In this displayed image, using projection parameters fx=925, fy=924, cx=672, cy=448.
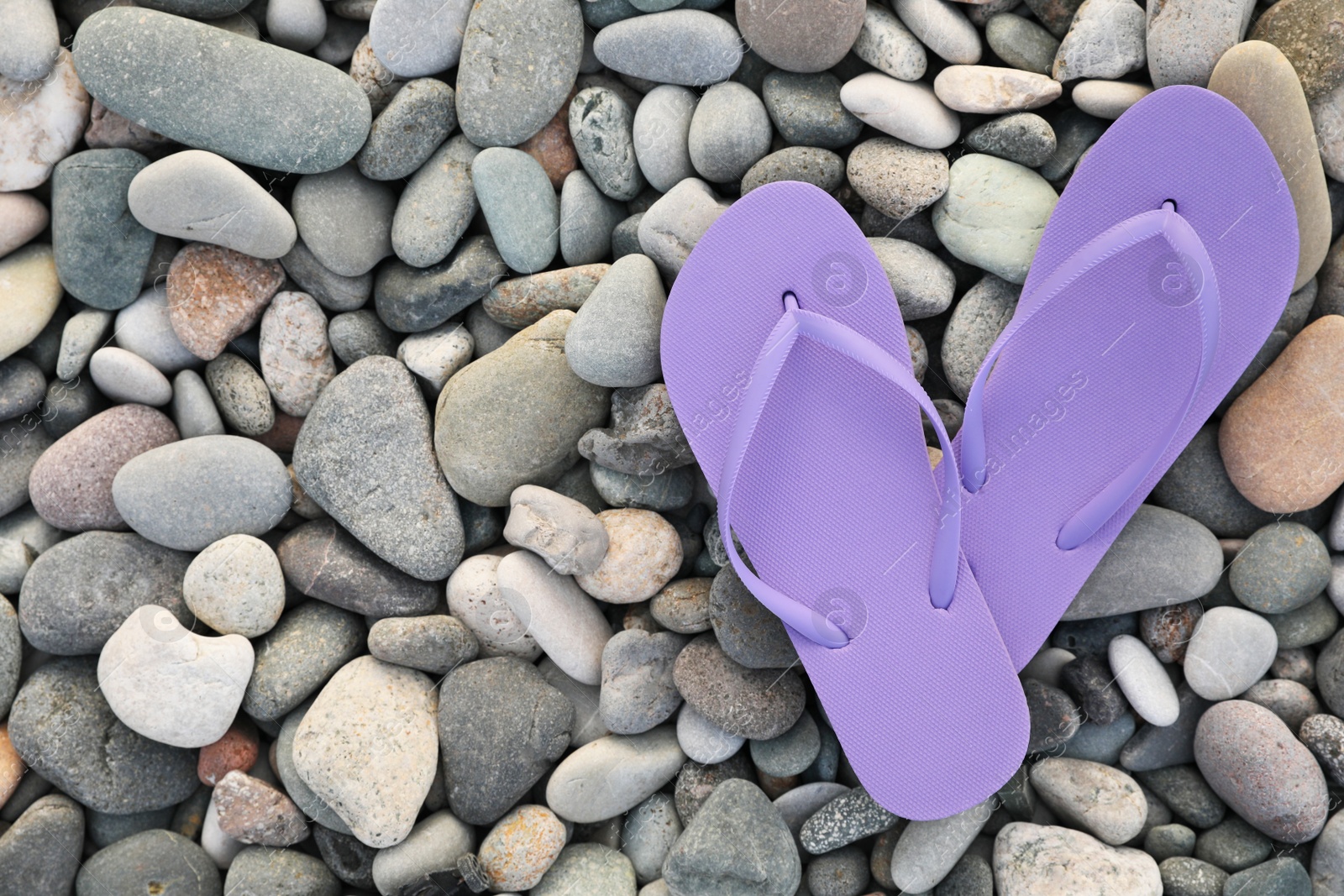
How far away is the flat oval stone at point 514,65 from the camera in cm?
144

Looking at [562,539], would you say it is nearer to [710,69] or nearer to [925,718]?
[925,718]

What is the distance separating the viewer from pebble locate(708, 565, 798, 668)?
4.61ft

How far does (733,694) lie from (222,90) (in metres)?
1.20

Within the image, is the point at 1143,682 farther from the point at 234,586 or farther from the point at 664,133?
the point at 234,586

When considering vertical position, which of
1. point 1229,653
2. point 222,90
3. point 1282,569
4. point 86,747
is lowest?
point 86,747

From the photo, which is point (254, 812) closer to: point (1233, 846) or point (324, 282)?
point (324, 282)

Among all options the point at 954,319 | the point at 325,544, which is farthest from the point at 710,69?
the point at 325,544

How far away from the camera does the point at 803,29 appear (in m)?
1.38

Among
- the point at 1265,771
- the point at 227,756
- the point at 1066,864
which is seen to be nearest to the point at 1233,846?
the point at 1265,771

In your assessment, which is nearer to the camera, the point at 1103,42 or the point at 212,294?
the point at 1103,42

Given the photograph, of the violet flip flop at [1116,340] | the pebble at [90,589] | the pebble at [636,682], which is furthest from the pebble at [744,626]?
the pebble at [90,589]

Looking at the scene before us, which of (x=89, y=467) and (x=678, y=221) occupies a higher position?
(x=678, y=221)

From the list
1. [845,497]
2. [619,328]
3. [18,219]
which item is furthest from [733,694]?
[18,219]

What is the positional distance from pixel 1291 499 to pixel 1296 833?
488 millimetres
